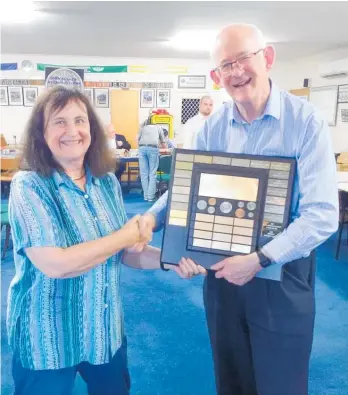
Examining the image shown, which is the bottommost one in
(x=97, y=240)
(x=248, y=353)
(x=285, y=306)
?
(x=248, y=353)

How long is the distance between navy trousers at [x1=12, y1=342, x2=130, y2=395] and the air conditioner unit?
27.5ft

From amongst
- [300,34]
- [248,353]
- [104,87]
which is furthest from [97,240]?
[104,87]

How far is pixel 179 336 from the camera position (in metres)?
2.87

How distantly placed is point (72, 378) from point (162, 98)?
31.0ft

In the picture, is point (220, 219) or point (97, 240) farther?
point (220, 219)

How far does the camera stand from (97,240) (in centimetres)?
128

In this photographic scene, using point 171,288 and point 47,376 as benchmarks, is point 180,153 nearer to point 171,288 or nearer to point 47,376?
point 47,376

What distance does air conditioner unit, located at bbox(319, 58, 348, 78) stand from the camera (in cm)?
820

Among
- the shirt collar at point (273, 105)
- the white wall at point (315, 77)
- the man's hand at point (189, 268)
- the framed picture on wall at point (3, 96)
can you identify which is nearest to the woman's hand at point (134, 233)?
the man's hand at point (189, 268)

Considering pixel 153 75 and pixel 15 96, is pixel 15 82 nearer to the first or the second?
pixel 15 96

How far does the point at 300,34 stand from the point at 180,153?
20.5ft

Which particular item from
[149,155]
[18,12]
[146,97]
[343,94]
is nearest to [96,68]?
[146,97]

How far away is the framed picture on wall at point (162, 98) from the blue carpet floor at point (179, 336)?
22.7 feet

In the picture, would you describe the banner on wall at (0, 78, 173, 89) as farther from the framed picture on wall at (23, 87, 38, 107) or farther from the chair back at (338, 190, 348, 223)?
the chair back at (338, 190, 348, 223)
